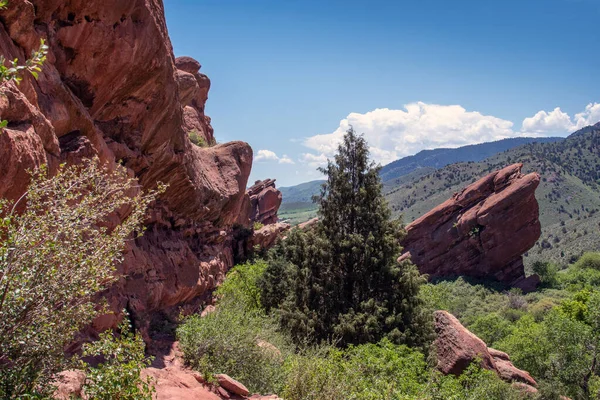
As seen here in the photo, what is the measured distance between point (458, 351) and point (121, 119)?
602 inches

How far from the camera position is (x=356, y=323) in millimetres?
17547

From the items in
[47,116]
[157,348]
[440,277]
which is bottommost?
[440,277]

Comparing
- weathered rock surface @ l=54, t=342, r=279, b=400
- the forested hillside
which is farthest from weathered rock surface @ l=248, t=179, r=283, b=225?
weathered rock surface @ l=54, t=342, r=279, b=400

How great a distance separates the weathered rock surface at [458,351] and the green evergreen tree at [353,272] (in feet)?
2.47

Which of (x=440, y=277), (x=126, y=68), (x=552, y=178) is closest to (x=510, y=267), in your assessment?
(x=440, y=277)

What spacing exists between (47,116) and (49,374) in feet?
18.8

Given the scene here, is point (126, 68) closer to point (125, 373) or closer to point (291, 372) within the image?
point (125, 373)

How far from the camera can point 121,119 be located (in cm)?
1216

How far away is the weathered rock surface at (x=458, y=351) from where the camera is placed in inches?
624

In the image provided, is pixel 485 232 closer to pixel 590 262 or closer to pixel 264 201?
pixel 590 262

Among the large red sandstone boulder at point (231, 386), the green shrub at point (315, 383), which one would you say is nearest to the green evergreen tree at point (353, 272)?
the green shrub at point (315, 383)

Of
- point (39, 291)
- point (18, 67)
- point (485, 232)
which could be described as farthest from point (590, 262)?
point (18, 67)

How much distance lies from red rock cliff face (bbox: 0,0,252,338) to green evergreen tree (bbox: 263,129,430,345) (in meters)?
5.49

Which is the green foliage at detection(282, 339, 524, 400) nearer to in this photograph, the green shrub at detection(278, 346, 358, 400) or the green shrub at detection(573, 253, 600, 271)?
the green shrub at detection(278, 346, 358, 400)
